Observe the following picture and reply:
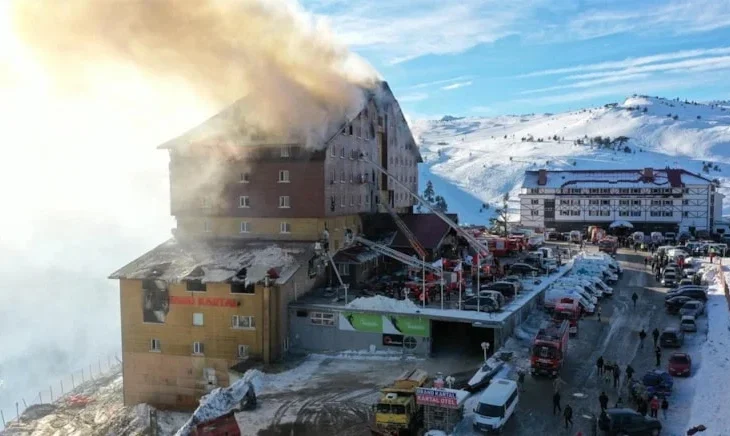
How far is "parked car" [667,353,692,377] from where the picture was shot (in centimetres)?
2981

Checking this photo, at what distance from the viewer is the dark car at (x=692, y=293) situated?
43.8 m

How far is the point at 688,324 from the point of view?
37250mm

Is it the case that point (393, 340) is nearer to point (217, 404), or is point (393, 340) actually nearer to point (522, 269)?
point (217, 404)

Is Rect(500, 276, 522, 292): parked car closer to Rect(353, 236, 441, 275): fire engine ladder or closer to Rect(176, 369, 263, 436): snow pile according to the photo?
Rect(353, 236, 441, 275): fire engine ladder

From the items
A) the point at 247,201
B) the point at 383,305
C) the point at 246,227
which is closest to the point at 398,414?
the point at 383,305

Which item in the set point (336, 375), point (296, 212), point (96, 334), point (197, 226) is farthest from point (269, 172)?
point (96, 334)

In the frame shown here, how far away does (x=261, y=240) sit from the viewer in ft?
142

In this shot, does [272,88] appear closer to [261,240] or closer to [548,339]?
[261,240]

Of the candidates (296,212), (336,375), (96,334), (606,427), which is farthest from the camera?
(96,334)

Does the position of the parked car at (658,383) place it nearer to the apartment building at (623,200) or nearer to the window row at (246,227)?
the window row at (246,227)

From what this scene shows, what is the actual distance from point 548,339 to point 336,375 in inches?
420

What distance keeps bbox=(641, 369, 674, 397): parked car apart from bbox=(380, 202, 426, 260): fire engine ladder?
68.8 feet

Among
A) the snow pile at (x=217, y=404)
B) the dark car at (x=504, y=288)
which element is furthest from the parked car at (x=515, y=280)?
the snow pile at (x=217, y=404)

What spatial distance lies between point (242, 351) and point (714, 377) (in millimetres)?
23952
